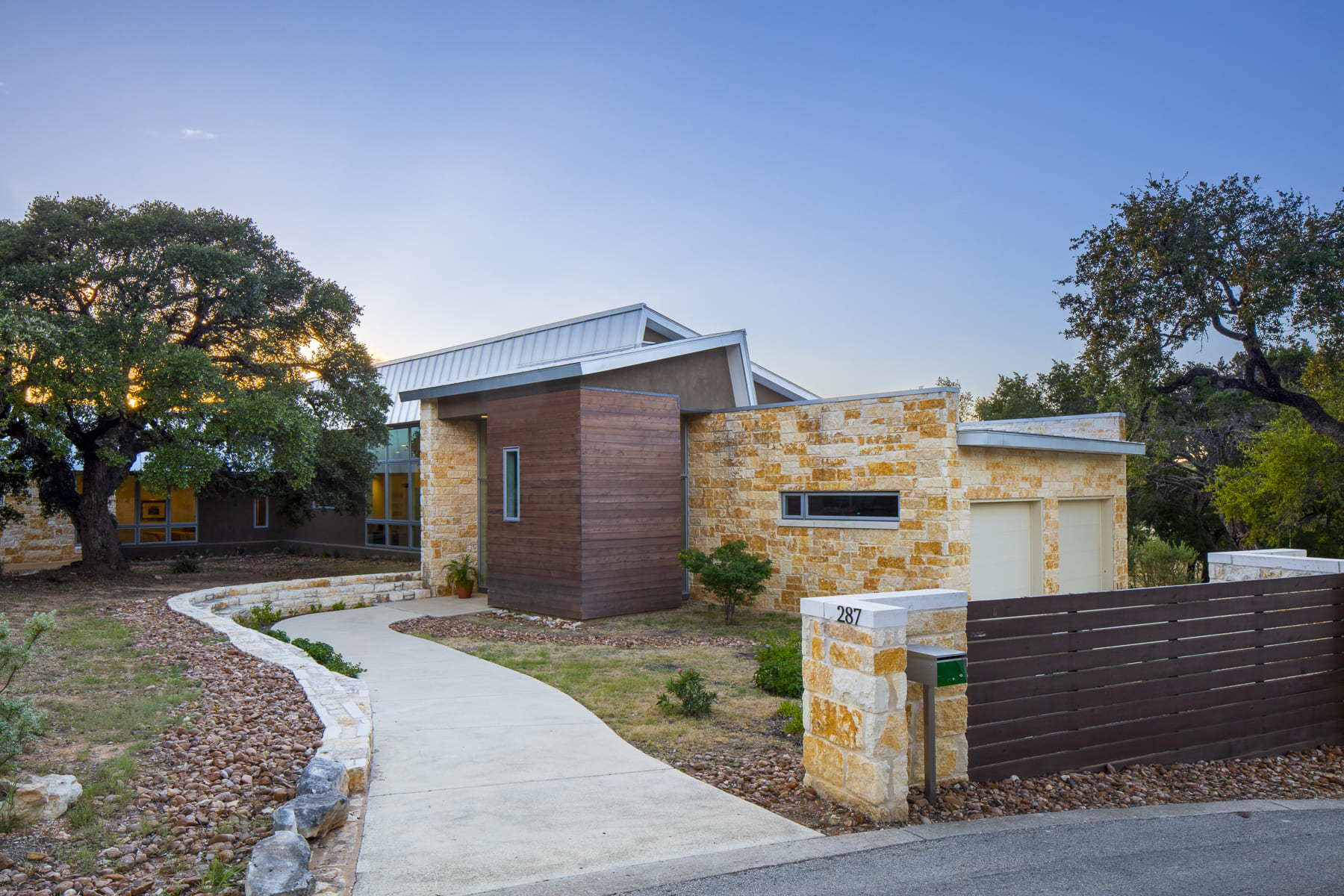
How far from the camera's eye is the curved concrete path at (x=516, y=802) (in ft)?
12.3

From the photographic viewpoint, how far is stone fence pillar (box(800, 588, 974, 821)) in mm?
4262

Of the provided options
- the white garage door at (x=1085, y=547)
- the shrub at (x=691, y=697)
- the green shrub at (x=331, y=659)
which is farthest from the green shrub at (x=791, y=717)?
the white garage door at (x=1085, y=547)

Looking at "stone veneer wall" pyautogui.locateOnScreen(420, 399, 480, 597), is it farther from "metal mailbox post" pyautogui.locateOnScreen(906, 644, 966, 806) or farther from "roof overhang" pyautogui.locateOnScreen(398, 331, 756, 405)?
"metal mailbox post" pyautogui.locateOnScreen(906, 644, 966, 806)

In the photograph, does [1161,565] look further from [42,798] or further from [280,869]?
[42,798]

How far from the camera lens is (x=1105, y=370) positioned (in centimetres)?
1538

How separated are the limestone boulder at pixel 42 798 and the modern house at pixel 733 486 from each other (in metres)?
7.86

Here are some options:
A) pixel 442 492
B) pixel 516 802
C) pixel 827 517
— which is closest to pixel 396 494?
pixel 442 492

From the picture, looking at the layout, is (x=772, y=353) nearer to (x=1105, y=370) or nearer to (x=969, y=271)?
(x=969, y=271)

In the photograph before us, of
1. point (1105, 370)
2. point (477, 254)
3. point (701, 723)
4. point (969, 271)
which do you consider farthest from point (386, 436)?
point (1105, 370)

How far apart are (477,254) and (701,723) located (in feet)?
41.5

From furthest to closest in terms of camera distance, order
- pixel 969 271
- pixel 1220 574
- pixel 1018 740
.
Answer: pixel 969 271
pixel 1220 574
pixel 1018 740

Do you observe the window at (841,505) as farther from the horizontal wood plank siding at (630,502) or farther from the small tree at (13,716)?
the small tree at (13,716)

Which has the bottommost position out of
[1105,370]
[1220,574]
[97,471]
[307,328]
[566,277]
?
[1220,574]

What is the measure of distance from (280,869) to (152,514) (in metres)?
22.5
